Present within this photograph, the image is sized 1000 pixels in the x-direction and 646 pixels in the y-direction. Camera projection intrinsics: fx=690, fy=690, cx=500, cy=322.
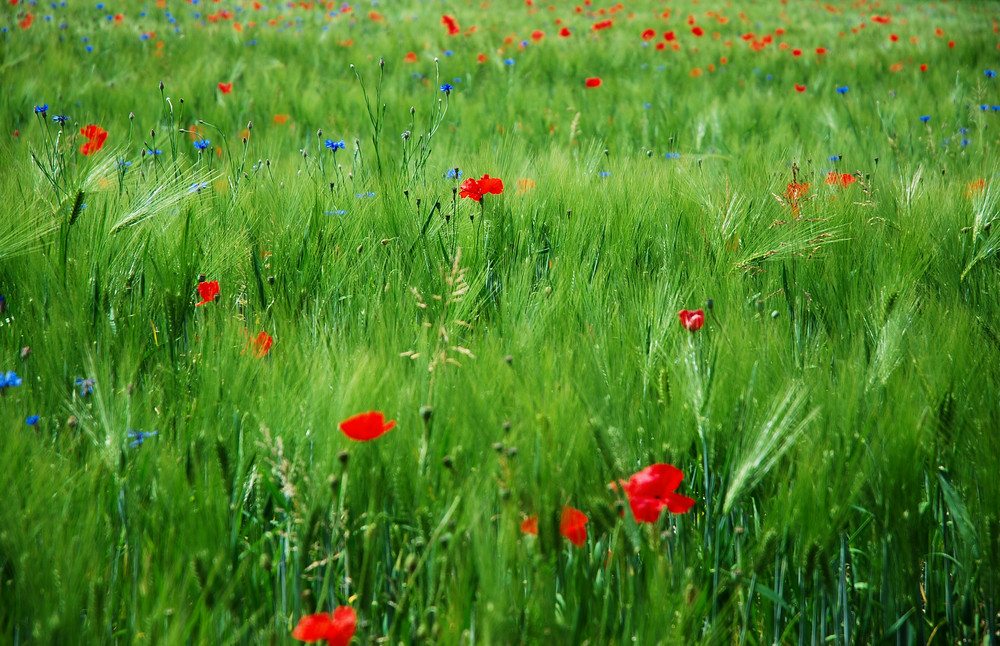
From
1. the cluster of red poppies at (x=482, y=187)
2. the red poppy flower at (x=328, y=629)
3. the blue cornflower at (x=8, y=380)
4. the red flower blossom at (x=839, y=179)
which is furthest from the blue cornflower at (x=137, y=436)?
the red flower blossom at (x=839, y=179)

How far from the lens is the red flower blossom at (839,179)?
1.74 m

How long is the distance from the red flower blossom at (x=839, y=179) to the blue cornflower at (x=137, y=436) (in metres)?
1.61

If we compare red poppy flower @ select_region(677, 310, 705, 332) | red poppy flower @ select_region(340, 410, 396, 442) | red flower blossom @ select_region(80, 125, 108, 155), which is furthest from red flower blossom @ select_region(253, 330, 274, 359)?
red flower blossom @ select_region(80, 125, 108, 155)

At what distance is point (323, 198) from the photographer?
61.9 inches

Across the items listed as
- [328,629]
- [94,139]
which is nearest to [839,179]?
[328,629]

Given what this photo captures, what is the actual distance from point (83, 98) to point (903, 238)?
3437mm

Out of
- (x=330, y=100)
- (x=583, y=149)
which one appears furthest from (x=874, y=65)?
(x=330, y=100)

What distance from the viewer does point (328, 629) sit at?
59 cm

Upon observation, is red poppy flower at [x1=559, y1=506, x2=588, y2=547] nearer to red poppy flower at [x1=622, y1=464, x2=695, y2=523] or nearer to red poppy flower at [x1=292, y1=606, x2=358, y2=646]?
red poppy flower at [x1=622, y1=464, x2=695, y2=523]

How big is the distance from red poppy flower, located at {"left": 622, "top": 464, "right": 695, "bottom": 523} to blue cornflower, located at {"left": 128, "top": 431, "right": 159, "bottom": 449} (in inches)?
20.8

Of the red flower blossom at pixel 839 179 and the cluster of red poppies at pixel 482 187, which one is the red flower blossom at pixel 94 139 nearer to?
the cluster of red poppies at pixel 482 187

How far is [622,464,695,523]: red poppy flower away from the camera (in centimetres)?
69

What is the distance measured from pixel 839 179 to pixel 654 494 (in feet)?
4.45

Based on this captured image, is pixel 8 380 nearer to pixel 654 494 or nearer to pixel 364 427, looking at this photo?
pixel 364 427
